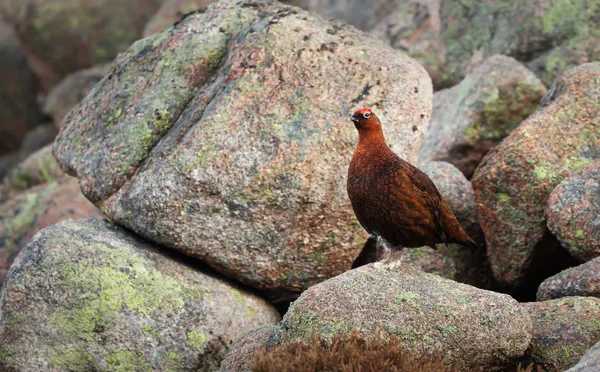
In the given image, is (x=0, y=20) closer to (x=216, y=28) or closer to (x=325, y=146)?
(x=216, y=28)

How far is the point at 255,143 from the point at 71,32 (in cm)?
1628

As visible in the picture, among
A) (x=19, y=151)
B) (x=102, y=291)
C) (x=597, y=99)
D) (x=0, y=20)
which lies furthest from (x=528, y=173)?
(x=0, y=20)

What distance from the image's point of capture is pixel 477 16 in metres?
14.6

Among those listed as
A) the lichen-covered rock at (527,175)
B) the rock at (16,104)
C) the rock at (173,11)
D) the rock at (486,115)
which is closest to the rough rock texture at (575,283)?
the lichen-covered rock at (527,175)

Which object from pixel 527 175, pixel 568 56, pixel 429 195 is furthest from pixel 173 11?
pixel 429 195

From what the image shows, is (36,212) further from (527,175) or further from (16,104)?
(16,104)

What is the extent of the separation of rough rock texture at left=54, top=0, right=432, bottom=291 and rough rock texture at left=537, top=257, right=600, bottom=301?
6.52 feet

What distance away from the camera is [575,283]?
7805 mm

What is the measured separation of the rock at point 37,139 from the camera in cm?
2283

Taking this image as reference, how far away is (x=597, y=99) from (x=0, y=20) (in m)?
21.4

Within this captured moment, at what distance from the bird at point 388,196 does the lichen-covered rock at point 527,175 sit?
42.7 inches

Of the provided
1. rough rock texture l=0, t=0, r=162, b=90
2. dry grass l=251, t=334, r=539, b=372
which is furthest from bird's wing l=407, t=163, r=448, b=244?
rough rock texture l=0, t=0, r=162, b=90

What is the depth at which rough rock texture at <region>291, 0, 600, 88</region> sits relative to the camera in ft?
43.3

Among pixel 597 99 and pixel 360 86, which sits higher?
pixel 597 99
